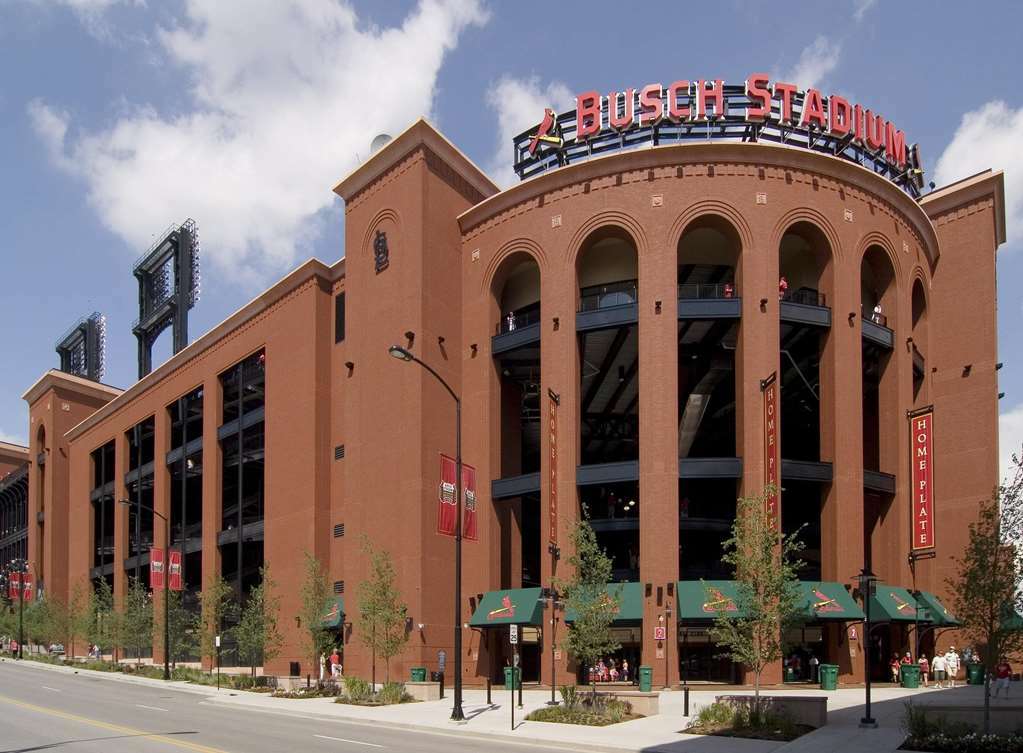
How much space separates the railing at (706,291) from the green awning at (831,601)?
42.6ft

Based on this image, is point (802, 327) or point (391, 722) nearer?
point (391, 722)

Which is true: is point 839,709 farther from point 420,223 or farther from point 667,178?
point 420,223

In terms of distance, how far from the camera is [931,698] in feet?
112

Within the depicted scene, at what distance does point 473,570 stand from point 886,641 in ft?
65.8

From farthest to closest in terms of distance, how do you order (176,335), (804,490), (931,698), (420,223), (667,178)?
1. (176,335)
2. (804,490)
3. (420,223)
4. (667,178)
5. (931,698)

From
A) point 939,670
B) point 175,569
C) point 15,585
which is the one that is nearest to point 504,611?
point 939,670

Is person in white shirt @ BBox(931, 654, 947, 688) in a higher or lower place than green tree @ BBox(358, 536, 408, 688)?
lower

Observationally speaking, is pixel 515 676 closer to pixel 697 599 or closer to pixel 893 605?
pixel 697 599

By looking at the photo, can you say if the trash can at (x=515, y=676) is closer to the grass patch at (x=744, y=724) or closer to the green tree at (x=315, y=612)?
the grass patch at (x=744, y=724)

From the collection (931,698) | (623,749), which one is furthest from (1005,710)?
(931,698)

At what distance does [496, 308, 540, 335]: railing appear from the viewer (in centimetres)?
4928

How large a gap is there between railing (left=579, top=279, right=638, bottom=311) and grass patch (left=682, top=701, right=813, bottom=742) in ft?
72.4

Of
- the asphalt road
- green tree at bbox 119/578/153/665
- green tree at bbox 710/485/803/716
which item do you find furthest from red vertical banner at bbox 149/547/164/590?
green tree at bbox 710/485/803/716

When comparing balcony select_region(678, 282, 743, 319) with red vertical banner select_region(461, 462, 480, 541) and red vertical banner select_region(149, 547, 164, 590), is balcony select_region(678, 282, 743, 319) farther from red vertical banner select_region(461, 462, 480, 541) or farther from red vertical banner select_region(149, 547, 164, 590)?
red vertical banner select_region(149, 547, 164, 590)
